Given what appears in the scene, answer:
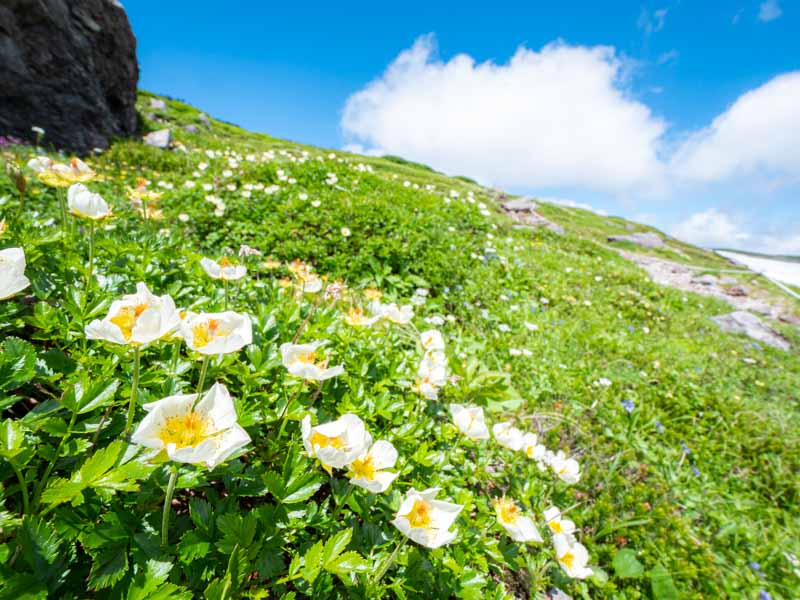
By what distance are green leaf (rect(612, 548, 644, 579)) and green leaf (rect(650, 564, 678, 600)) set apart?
75mm

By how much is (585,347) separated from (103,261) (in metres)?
4.73

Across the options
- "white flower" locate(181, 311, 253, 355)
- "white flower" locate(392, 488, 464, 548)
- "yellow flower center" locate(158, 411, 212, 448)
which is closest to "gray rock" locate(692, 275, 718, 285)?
"white flower" locate(392, 488, 464, 548)

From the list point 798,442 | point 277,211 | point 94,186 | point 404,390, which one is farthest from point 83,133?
point 798,442

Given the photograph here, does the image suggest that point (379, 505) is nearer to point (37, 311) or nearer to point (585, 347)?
point (37, 311)

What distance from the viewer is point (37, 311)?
1.26 meters

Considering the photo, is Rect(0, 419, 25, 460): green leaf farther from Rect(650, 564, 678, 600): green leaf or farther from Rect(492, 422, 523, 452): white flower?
Rect(650, 564, 678, 600): green leaf

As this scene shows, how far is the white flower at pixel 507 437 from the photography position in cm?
191

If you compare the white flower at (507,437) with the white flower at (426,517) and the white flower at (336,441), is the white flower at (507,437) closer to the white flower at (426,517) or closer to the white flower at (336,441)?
the white flower at (426,517)

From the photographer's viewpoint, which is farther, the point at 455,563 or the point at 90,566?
the point at 455,563

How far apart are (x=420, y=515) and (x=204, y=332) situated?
2.76 feet

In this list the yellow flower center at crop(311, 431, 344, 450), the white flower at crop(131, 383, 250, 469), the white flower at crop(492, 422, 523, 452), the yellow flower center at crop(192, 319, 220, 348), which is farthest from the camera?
the white flower at crop(492, 422, 523, 452)

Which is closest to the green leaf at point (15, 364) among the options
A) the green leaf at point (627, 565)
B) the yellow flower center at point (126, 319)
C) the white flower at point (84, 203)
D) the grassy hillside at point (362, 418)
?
the grassy hillside at point (362, 418)

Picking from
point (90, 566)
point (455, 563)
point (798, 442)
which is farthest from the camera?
point (798, 442)

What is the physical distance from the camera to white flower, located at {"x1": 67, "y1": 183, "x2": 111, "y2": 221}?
1.39m
